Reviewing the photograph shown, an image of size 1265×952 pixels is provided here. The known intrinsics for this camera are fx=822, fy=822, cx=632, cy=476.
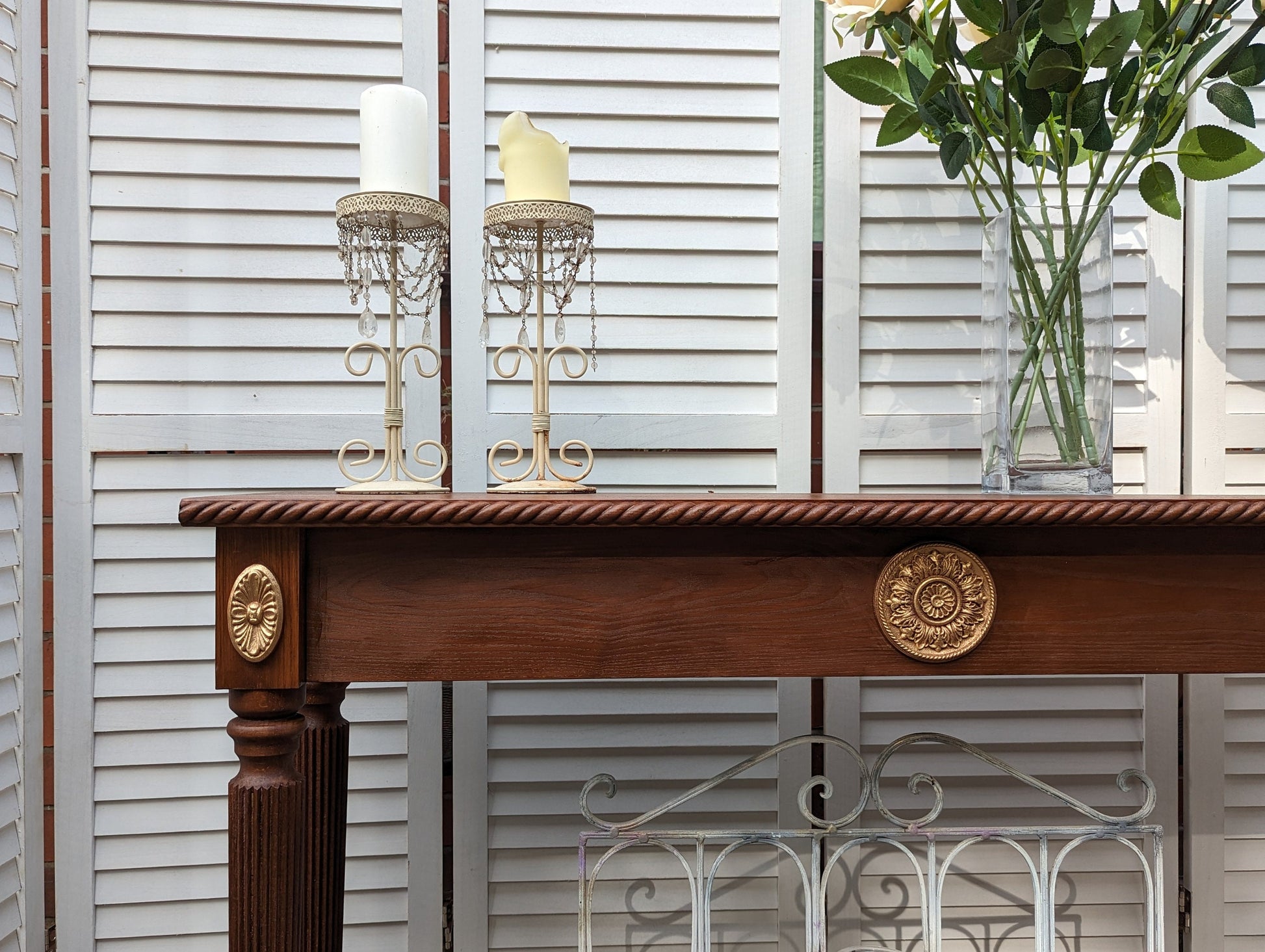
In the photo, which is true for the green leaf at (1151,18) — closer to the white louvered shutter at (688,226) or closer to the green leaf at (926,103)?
the green leaf at (926,103)

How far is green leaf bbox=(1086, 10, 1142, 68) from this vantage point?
29.3 inches

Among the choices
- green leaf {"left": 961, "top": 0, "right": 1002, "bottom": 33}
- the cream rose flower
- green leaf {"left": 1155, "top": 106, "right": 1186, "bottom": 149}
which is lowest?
green leaf {"left": 1155, "top": 106, "right": 1186, "bottom": 149}

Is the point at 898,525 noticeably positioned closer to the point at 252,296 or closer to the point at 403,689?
the point at 403,689

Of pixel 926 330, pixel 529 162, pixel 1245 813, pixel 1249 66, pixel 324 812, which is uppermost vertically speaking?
pixel 1249 66

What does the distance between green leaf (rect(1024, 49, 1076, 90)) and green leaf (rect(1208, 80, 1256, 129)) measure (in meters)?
0.17

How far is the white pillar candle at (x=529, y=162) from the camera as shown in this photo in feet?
2.66

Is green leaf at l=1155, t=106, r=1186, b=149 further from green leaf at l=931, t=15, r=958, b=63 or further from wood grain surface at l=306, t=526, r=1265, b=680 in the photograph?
wood grain surface at l=306, t=526, r=1265, b=680

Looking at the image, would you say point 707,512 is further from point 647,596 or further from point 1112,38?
point 1112,38

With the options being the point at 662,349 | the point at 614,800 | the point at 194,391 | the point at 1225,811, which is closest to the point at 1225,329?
the point at 1225,811

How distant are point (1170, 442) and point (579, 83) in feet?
2.98

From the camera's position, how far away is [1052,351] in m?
0.85

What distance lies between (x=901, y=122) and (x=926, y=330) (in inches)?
11.1

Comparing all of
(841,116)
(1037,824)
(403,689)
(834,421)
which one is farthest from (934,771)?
(841,116)

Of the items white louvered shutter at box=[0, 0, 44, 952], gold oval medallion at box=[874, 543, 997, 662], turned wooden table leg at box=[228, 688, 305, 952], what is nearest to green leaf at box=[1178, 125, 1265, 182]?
gold oval medallion at box=[874, 543, 997, 662]
